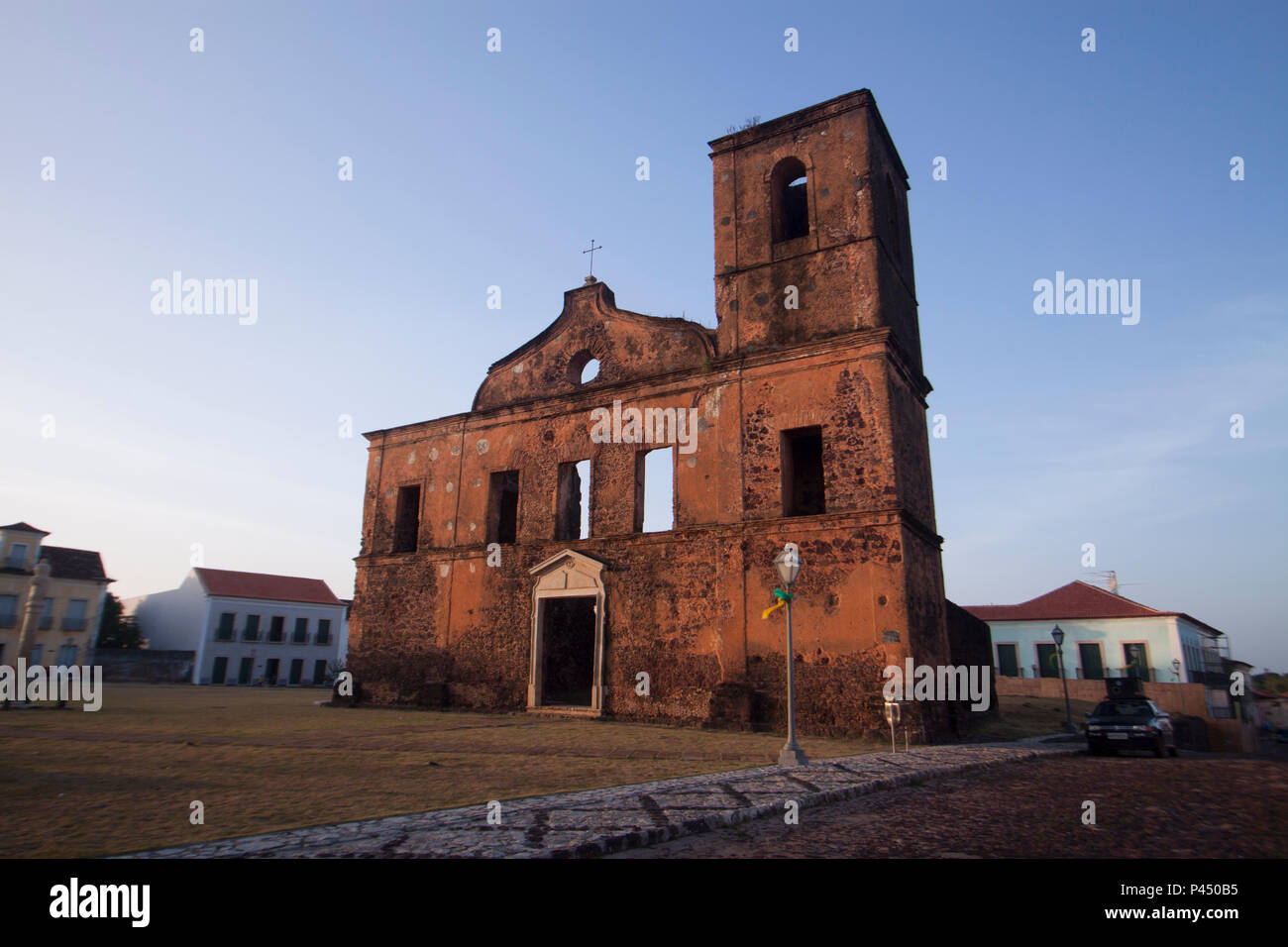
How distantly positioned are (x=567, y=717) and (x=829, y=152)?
1283cm

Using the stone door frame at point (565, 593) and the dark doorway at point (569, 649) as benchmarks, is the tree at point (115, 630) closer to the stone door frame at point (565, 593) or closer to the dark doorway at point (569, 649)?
the dark doorway at point (569, 649)

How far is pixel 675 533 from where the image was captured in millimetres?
14586

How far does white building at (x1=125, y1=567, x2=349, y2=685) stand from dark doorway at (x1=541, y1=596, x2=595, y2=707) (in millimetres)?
27041

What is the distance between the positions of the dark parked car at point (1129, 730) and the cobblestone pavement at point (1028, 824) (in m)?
4.73

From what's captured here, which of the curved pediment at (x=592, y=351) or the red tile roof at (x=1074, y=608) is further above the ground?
the curved pediment at (x=592, y=351)

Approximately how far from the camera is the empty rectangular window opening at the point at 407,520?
19.5m

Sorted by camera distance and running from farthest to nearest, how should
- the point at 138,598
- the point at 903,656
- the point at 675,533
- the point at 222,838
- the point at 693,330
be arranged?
the point at 138,598 → the point at 693,330 → the point at 675,533 → the point at 903,656 → the point at 222,838

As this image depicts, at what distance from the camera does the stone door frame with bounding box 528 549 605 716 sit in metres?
15.0

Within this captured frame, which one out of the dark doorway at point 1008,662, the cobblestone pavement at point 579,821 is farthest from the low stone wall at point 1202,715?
the cobblestone pavement at point 579,821

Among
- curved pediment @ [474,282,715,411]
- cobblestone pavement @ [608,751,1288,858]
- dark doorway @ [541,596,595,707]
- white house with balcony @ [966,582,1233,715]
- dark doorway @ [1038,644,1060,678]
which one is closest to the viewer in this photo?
cobblestone pavement @ [608,751,1288,858]

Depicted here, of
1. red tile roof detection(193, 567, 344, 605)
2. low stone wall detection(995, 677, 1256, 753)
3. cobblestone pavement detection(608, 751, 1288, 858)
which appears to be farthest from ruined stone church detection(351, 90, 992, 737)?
red tile roof detection(193, 567, 344, 605)

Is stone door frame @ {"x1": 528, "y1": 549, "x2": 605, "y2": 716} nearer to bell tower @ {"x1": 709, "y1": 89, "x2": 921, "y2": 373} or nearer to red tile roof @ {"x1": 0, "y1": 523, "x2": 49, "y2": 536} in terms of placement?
bell tower @ {"x1": 709, "y1": 89, "x2": 921, "y2": 373}

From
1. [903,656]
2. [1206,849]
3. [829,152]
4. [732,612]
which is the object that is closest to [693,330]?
[829,152]
